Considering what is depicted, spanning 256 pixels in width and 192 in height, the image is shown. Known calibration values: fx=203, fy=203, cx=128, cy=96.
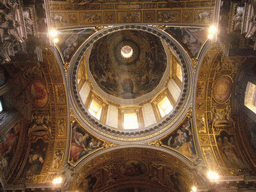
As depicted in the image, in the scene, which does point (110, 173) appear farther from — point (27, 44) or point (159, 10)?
point (159, 10)

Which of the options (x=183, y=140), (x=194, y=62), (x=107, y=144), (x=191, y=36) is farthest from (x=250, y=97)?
(x=107, y=144)

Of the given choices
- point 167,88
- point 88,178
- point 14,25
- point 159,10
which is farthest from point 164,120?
point 14,25

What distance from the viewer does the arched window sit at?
42.3ft

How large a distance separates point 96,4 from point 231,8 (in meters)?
6.80

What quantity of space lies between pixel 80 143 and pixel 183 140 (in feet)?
24.0

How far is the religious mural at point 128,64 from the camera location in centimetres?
2216

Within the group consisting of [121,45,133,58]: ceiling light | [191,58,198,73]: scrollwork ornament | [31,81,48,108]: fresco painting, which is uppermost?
[121,45,133,58]: ceiling light

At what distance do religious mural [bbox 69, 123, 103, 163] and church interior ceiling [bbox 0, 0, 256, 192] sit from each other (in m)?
0.07

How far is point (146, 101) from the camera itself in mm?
21094

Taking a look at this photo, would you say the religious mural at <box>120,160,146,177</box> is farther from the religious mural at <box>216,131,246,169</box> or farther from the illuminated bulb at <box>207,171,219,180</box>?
the religious mural at <box>216,131,246,169</box>

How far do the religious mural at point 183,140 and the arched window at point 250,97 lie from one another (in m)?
3.95

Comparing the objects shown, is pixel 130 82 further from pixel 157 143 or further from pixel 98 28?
pixel 98 28

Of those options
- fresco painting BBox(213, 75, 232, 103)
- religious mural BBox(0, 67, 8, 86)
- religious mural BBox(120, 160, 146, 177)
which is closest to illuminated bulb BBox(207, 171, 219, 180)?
fresco painting BBox(213, 75, 232, 103)

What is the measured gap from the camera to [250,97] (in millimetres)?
13219
